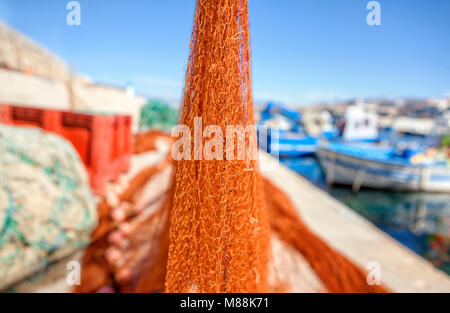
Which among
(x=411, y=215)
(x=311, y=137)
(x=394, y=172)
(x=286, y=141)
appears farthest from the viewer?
(x=311, y=137)

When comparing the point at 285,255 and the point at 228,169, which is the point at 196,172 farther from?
the point at 285,255

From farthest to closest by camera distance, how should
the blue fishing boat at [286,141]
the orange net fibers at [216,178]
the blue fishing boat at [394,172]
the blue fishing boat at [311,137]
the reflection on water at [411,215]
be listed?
the blue fishing boat at [311,137] → the blue fishing boat at [286,141] → the blue fishing boat at [394,172] → the reflection on water at [411,215] → the orange net fibers at [216,178]

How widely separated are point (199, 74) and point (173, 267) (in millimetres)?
1497

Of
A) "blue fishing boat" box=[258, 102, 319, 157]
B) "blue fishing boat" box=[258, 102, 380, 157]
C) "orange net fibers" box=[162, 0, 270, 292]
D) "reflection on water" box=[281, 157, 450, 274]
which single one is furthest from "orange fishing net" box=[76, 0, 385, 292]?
"blue fishing boat" box=[258, 102, 319, 157]

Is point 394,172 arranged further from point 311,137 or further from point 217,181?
point 217,181

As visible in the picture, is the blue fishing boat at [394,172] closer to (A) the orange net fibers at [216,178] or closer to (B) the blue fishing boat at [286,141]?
(B) the blue fishing boat at [286,141]

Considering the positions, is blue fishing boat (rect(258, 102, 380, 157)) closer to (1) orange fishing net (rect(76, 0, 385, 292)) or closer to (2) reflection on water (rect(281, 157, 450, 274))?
(2) reflection on water (rect(281, 157, 450, 274))

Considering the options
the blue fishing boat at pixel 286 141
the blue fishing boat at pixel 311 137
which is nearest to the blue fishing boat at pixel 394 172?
the blue fishing boat at pixel 311 137

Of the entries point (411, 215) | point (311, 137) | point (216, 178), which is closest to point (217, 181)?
point (216, 178)

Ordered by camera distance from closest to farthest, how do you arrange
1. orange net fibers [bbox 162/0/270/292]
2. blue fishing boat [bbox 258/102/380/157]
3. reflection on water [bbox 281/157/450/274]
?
1. orange net fibers [bbox 162/0/270/292]
2. reflection on water [bbox 281/157/450/274]
3. blue fishing boat [bbox 258/102/380/157]

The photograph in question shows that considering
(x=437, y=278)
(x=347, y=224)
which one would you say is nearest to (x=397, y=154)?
(x=347, y=224)

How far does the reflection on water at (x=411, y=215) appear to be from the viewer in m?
9.31

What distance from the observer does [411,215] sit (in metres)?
12.5

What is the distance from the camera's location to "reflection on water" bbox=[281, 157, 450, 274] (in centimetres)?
931
